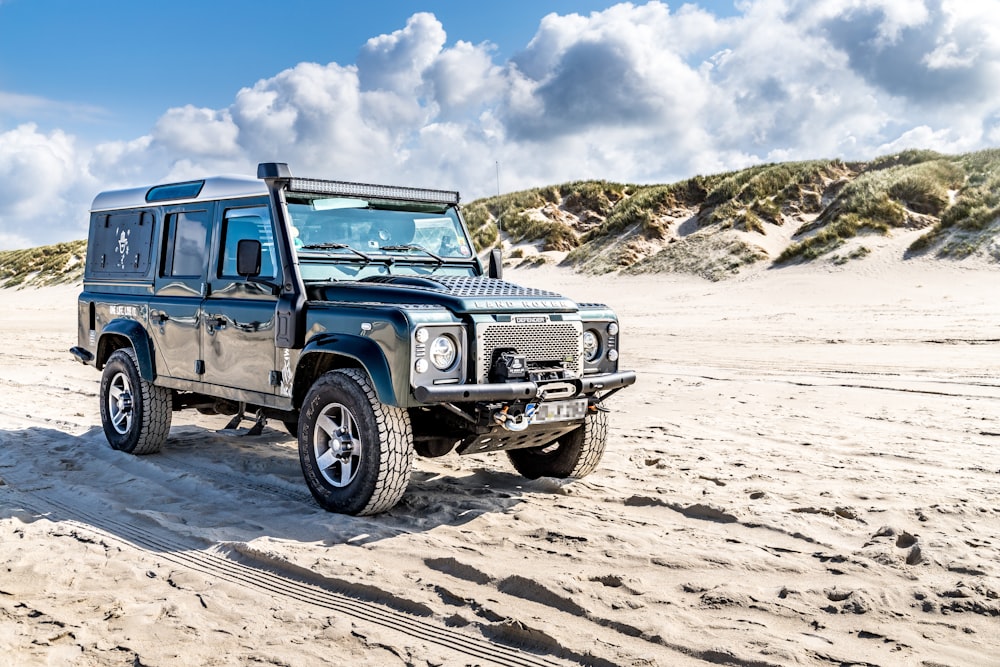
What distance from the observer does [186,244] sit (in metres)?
7.49

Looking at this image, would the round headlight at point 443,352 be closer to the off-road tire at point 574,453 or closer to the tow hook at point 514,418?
the tow hook at point 514,418

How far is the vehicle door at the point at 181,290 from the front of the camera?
7246mm

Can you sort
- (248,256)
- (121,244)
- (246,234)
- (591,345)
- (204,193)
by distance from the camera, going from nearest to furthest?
(248,256) → (591,345) → (246,234) → (204,193) → (121,244)

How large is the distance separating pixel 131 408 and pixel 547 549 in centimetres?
440

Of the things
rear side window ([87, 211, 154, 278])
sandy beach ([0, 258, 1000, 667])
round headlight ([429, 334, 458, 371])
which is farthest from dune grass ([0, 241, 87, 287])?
round headlight ([429, 334, 458, 371])

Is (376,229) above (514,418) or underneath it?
above

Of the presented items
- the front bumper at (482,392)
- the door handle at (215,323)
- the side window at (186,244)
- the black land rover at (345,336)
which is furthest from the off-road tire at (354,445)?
the side window at (186,244)

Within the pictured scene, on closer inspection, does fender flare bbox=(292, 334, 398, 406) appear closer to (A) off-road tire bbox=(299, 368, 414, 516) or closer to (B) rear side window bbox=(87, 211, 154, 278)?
(A) off-road tire bbox=(299, 368, 414, 516)

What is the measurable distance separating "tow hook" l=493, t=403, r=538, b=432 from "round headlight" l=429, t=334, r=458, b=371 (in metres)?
0.41

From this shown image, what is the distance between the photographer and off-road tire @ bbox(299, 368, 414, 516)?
221 inches

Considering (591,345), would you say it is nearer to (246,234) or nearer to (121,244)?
(246,234)

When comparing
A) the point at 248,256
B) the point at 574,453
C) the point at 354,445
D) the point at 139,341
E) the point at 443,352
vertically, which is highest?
the point at 248,256

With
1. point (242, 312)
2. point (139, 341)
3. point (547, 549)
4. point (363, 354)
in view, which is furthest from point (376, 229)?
point (547, 549)

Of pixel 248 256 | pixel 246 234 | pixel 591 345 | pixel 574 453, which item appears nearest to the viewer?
pixel 248 256
